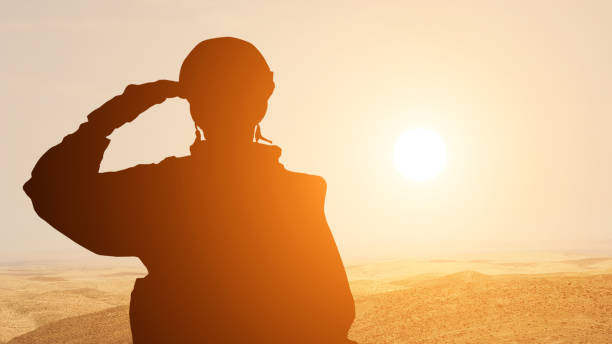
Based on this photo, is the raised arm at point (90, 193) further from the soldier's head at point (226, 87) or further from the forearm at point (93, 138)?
the soldier's head at point (226, 87)

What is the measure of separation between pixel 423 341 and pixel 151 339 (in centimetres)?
1503

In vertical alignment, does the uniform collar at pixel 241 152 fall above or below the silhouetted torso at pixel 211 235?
above

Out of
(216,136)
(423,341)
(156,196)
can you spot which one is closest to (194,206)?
(156,196)

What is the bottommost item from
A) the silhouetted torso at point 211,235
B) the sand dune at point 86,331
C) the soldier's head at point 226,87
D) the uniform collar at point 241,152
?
the sand dune at point 86,331

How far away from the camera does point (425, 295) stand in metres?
20.3

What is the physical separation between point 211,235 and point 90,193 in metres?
0.48

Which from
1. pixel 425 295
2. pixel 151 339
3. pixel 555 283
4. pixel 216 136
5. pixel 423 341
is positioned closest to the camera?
pixel 151 339

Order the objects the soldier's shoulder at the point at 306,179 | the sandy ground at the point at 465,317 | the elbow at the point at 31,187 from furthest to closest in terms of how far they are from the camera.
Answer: the sandy ground at the point at 465,317, the soldier's shoulder at the point at 306,179, the elbow at the point at 31,187

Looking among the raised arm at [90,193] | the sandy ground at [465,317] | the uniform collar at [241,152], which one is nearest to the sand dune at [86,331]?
the sandy ground at [465,317]

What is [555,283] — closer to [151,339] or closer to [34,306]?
[151,339]

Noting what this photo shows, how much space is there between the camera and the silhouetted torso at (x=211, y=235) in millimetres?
2256

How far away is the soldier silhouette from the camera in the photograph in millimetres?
2252

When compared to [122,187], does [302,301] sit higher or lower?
lower

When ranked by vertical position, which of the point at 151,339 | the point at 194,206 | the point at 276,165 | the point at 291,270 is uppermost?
the point at 276,165
